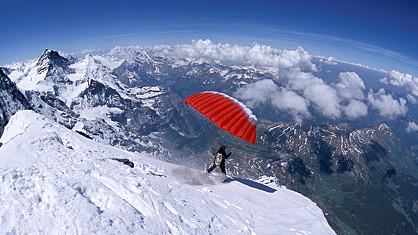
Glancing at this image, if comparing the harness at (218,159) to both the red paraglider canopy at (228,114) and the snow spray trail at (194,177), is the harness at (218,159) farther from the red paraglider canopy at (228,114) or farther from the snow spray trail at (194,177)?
the red paraglider canopy at (228,114)

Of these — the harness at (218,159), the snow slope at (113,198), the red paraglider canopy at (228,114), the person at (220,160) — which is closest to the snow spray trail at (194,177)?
the snow slope at (113,198)

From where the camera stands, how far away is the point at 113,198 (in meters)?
18.4

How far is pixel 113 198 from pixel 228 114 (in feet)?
47.5

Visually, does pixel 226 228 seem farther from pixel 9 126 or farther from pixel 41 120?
pixel 9 126

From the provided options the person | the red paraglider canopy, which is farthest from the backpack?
the red paraglider canopy

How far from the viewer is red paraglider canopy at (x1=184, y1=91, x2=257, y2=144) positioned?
28242 mm

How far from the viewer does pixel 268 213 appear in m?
26.6

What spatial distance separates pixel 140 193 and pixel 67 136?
1282 centimetres

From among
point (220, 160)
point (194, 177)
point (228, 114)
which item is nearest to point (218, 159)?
point (220, 160)

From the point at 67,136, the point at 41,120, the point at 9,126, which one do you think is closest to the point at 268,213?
the point at 67,136

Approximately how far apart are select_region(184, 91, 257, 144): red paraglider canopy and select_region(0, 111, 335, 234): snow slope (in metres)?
5.38

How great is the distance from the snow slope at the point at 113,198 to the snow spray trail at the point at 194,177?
95 millimetres

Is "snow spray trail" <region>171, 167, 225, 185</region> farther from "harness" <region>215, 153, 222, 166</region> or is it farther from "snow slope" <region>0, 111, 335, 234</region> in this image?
"harness" <region>215, 153, 222, 166</region>

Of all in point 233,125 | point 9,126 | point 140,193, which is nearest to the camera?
point 140,193
